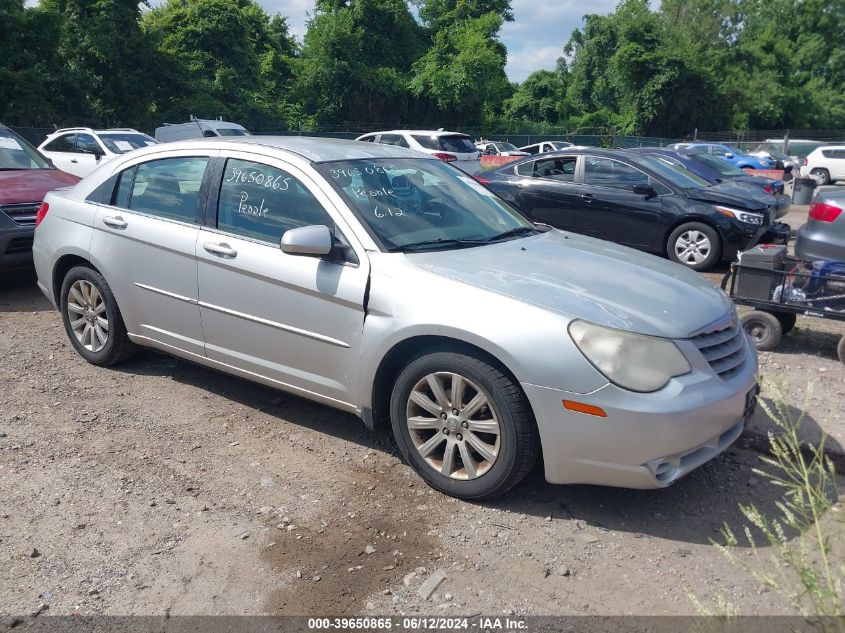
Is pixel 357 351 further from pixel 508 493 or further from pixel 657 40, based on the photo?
pixel 657 40

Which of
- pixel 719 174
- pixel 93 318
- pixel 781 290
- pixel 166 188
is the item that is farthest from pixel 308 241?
pixel 719 174

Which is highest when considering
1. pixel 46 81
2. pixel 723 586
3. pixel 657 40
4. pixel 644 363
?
pixel 657 40

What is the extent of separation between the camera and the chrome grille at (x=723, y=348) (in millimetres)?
3541

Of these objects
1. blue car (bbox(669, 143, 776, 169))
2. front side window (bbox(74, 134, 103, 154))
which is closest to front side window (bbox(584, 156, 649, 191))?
front side window (bbox(74, 134, 103, 154))

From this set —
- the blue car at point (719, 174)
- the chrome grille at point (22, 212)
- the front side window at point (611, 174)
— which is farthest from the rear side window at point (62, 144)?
the blue car at point (719, 174)

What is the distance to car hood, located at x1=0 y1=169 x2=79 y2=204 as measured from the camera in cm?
738

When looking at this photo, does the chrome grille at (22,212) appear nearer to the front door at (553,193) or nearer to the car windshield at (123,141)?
the front door at (553,193)

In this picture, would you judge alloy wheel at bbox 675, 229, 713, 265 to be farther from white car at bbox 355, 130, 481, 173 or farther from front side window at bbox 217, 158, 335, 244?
white car at bbox 355, 130, 481, 173

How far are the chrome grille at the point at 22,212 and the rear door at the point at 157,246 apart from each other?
2.66m

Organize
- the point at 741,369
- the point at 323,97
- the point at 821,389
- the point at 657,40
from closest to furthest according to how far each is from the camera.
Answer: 1. the point at 741,369
2. the point at 821,389
3. the point at 323,97
4. the point at 657,40

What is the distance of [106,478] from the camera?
3910 mm

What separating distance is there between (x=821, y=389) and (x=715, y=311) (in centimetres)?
209

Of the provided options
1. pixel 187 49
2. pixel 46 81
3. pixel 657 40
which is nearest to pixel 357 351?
pixel 46 81

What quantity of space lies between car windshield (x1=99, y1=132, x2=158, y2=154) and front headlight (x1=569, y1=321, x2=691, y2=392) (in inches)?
550
